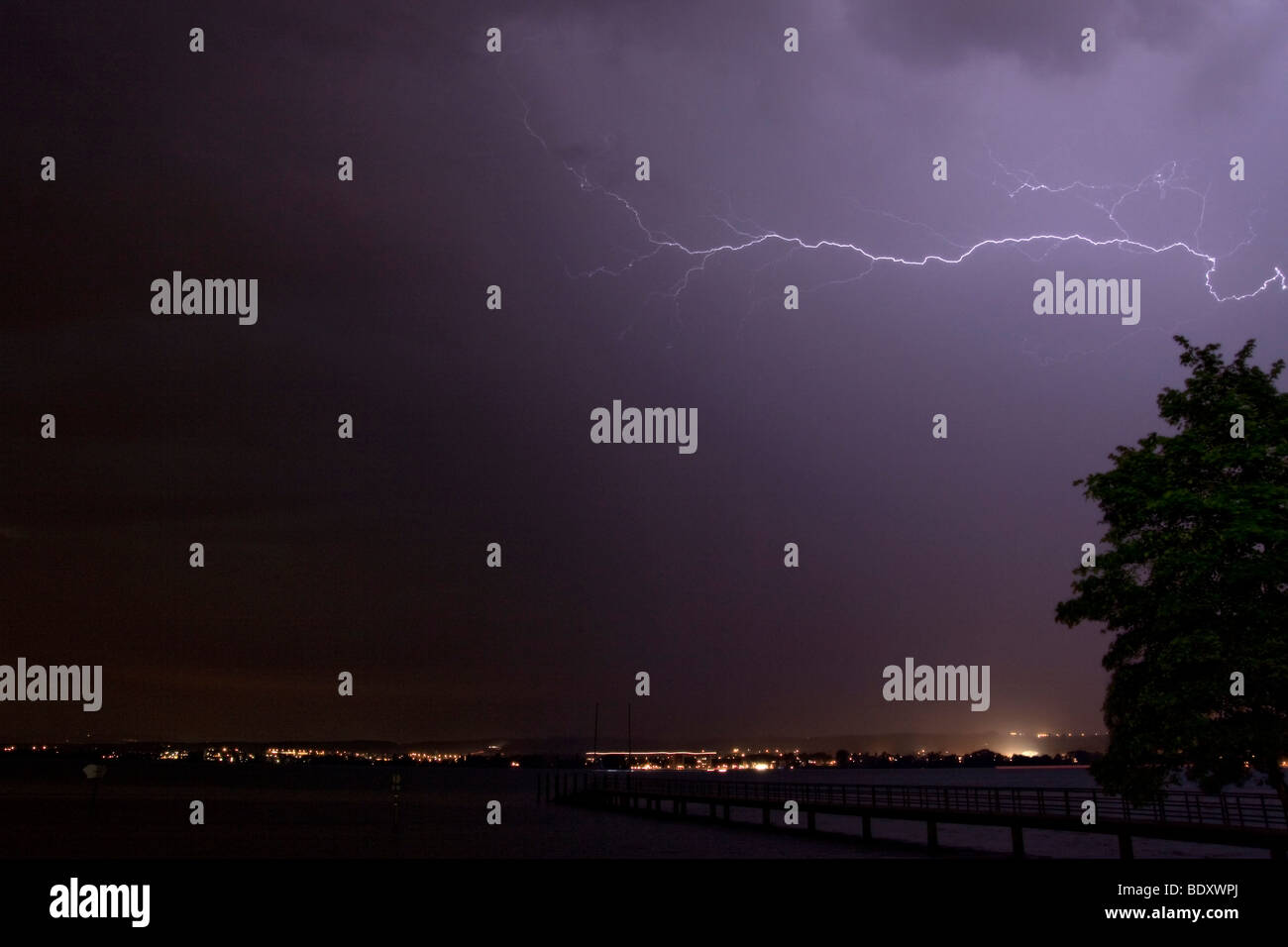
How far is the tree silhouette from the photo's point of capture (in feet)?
81.5

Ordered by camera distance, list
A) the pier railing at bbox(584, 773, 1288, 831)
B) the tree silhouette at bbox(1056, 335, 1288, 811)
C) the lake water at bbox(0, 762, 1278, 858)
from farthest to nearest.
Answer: the lake water at bbox(0, 762, 1278, 858), the pier railing at bbox(584, 773, 1288, 831), the tree silhouette at bbox(1056, 335, 1288, 811)

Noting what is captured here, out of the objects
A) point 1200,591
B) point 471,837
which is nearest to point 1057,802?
point 1200,591

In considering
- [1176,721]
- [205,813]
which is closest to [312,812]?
[205,813]

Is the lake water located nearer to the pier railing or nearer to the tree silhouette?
the pier railing

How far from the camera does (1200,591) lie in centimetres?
2561

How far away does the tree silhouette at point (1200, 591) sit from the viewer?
24.8 metres

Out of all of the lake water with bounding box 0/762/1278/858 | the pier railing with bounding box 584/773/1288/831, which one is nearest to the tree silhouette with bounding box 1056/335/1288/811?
the pier railing with bounding box 584/773/1288/831

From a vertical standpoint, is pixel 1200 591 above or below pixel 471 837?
above

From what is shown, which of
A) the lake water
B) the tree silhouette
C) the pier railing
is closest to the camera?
the tree silhouette

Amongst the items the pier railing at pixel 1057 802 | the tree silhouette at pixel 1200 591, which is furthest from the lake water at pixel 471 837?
the tree silhouette at pixel 1200 591

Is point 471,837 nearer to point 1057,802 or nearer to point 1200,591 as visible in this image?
point 1057,802

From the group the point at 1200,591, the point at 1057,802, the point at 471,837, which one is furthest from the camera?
the point at 471,837

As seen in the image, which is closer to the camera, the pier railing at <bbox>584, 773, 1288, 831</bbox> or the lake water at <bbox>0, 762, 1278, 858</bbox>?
the pier railing at <bbox>584, 773, 1288, 831</bbox>

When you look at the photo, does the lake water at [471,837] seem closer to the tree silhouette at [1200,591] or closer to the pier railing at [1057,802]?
the pier railing at [1057,802]
